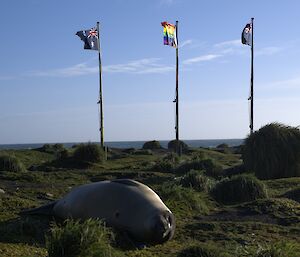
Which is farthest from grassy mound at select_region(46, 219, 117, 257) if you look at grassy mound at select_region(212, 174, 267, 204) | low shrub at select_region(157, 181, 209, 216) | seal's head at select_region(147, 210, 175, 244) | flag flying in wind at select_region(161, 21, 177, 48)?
flag flying in wind at select_region(161, 21, 177, 48)

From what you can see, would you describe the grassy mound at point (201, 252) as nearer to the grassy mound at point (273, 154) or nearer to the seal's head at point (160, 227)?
the seal's head at point (160, 227)

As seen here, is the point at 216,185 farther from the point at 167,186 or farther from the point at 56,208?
the point at 56,208

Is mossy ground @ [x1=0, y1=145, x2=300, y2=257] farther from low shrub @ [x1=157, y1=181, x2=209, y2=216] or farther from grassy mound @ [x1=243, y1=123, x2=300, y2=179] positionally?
grassy mound @ [x1=243, y1=123, x2=300, y2=179]

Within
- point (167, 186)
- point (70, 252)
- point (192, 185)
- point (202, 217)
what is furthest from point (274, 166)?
point (70, 252)

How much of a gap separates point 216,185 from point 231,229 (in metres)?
4.43

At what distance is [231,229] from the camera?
376 inches

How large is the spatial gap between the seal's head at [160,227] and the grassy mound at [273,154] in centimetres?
1237

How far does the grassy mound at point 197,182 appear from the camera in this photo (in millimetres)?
14273

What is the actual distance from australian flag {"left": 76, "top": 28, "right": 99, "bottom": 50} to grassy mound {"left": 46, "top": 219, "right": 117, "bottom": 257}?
24664 mm

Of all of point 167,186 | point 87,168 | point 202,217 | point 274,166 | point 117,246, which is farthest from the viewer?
point 87,168

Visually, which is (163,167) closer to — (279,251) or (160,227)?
(160,227)

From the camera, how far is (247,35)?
100.0 ft

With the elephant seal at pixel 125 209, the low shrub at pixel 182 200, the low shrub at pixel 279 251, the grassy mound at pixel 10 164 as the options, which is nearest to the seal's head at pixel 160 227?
the elephant seal at pixel 125 209

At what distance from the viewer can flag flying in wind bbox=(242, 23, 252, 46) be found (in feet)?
99.6
